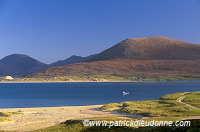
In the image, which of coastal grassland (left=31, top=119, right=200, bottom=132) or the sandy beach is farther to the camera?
the sandy beach

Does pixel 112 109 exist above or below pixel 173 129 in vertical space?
below

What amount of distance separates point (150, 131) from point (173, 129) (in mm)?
2250

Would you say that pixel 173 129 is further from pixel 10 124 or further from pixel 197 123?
pixel 10 124

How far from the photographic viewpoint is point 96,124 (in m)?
29.8

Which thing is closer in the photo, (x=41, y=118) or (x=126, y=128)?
(x=126, y=128)

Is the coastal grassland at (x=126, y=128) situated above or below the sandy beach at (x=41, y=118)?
above

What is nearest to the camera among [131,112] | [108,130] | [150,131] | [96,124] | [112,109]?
[150,131]

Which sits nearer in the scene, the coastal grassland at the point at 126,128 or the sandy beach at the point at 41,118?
the coastal grassland at the point at 126,128

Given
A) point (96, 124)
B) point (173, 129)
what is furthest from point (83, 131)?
point (173, 129)

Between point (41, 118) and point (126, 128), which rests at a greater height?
point (126, 128)

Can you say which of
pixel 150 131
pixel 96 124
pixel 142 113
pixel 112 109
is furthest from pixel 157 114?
pixel 150 131

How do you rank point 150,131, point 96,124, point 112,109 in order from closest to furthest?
point 150,131
point 96,124
point 112,109

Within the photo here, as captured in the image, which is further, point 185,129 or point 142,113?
point 142,113

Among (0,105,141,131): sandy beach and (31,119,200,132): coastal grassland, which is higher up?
(31,119,200,132): coastal grassland
